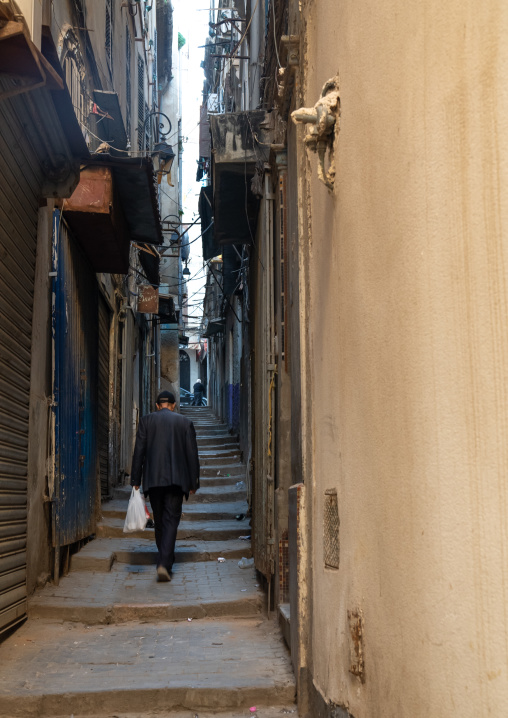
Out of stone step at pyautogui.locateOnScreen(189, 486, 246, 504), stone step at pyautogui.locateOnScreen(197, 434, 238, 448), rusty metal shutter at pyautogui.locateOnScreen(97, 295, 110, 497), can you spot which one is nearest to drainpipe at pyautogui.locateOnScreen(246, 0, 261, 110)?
rusty metal shutter at pyautogui.locateOnScreen(97, 295, 110, 497)

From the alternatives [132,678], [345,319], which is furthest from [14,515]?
[345,319]

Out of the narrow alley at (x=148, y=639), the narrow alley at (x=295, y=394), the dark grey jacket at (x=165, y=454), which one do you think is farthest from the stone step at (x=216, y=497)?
the dark grey jacket at (x=165, y=454)

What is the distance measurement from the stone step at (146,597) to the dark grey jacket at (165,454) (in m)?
0.95

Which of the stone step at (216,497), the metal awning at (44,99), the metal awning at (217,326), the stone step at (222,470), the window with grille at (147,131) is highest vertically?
the window with grille at (147,131)

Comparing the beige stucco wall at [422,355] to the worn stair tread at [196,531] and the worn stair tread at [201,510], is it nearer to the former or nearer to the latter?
the worn stair tread at [196,531]

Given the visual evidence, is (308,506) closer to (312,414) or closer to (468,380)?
(312,414)

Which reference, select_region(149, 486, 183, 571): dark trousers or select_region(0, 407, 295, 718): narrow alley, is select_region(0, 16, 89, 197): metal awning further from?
select_region(0, 407, 295, 718): narrow alley

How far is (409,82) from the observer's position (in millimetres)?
2641

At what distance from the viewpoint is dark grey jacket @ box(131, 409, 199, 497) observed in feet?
26.9

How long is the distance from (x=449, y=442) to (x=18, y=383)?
4.73 m

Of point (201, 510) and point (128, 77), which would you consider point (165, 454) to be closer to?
point (201, 510)

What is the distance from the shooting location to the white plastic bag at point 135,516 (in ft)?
26.1

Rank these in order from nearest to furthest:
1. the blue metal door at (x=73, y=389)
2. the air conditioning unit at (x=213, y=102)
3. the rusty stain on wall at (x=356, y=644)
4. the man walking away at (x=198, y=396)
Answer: the rusty stain on wall at (x=356, y=644)
the blue metal door at (x=73, y=389)
the air conditioning unit at (x=213, y=102)
the man walking away at (x=198, y=396)

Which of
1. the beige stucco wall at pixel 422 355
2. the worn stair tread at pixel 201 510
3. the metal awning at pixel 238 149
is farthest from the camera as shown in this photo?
the worn stair tread at pixel 201 510
